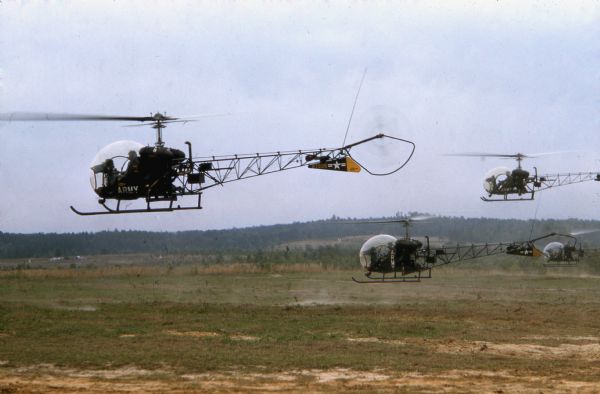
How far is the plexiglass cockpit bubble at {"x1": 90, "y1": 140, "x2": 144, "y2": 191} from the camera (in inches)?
848

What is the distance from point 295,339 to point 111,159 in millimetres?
8212

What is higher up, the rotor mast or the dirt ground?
the rotor mast

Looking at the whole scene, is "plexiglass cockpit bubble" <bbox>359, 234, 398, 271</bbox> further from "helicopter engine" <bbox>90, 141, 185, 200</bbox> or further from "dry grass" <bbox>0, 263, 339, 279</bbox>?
"dry grass" <bbox>0, 263, 339, 279</bbox>

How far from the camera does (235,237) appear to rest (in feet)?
582

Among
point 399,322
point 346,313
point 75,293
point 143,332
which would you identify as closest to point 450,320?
point 399,322

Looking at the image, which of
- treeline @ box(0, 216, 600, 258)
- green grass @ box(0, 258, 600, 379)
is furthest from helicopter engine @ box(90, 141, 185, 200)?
treeline @ box(0, 216, 600, 258)

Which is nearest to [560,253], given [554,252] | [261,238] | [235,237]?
[554,252]

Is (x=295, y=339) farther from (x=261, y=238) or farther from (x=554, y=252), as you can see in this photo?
(x=261, y=238)

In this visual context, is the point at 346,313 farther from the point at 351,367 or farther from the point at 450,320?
the point at 351,367

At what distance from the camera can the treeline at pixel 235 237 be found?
4611 inches

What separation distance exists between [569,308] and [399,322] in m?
11.6

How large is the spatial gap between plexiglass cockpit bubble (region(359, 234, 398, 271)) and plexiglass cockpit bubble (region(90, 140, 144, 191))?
14.5 meters

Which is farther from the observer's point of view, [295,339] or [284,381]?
[295,339]

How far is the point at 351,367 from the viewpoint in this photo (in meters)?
18.9
